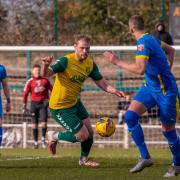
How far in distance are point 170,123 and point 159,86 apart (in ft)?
1.71

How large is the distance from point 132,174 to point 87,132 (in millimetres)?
1526

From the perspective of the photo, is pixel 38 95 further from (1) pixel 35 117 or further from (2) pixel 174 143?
(2) pixel 174 143

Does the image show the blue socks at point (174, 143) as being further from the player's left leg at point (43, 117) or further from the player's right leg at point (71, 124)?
the player's left leg at point (43, 117)

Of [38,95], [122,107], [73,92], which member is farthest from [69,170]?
[122,107]

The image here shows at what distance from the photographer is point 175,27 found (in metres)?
21.4

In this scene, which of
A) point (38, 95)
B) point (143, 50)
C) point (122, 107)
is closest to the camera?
point (143, 50)

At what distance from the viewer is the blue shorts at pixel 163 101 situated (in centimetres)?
1040

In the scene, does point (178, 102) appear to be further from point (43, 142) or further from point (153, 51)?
point (43, 142)

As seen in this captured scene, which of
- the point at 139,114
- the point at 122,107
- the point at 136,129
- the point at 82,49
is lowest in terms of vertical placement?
the point at 122,107

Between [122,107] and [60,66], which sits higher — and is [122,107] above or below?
below

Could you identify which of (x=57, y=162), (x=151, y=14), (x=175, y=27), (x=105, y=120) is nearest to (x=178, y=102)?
(x=105, y=120)

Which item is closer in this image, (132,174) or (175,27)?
(132,174)

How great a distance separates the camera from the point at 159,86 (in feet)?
34.2

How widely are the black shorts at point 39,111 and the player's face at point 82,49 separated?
24.7 feet
